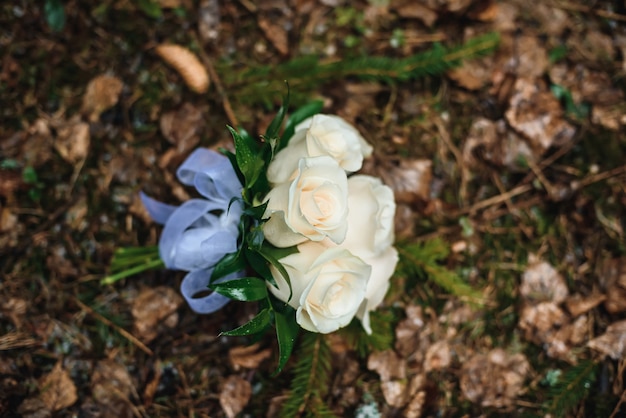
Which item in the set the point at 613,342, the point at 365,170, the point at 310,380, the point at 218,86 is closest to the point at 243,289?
the point at 310,380

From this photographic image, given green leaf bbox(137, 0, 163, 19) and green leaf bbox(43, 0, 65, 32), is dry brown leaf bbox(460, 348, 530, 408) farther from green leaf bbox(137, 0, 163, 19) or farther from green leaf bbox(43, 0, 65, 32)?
green leaf bbox(43, 0, 65, 32)

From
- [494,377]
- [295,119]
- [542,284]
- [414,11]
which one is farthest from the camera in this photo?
[414,11]

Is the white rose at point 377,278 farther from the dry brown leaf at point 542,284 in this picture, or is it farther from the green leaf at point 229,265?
the dry brown leaf at point 542,284

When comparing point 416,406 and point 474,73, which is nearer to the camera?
point 416,406

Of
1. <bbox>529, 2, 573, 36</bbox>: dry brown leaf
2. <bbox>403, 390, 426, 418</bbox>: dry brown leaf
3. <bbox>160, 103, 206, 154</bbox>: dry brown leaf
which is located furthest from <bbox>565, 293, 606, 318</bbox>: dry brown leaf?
<bbox>160, 103, 206, 154</bbox>: dry brown leaf

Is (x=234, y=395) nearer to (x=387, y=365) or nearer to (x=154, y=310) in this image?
(x=154, y=310)

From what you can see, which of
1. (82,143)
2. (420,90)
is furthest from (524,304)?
(82,143)
